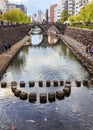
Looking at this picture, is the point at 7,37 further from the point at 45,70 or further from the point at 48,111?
the point at 48,111

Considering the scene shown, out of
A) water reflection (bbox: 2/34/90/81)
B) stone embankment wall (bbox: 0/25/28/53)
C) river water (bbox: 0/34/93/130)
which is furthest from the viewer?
stone embankment wall (bbox: 0/25/28/53)

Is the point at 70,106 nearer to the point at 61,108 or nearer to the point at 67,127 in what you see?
the point at 61,108

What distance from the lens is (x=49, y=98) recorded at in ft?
113

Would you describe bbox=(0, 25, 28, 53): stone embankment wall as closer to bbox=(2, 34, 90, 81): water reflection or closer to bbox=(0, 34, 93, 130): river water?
bbox=(2, 34, 90, 81): water reflection

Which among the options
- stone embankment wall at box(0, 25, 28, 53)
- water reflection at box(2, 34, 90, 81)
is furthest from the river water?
stone embankment wall at box(0, 25, 28, 53)

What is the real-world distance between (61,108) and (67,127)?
16.7 feet

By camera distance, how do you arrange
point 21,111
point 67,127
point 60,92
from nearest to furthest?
1. point 67,127
2. point 21,111
3. point 60,92

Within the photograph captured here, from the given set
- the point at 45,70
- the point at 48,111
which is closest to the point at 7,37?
the point at 45,70

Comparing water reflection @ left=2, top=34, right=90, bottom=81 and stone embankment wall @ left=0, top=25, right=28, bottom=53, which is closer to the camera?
water reflection @ left=2, top=34, right=90, bottom=81

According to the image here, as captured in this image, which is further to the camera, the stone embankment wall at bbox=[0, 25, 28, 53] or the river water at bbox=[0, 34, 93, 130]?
the stone embankment wall at bbox=[0, 25, 28, 53]

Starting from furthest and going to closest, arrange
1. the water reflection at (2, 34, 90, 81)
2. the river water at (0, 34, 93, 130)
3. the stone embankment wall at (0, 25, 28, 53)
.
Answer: the stone embankment wall at (0, 25, 28, 53) → the water reflection at (2, 34, 90, 81) → the river water at (0, 34, 93, 130)

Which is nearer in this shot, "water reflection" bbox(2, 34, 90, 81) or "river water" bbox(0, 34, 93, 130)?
"river water" bbox(0, 34, 93, 130)

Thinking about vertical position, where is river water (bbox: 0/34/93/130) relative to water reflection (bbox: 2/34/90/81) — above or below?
above

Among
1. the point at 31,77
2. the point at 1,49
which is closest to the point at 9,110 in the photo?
the point at 31,77
